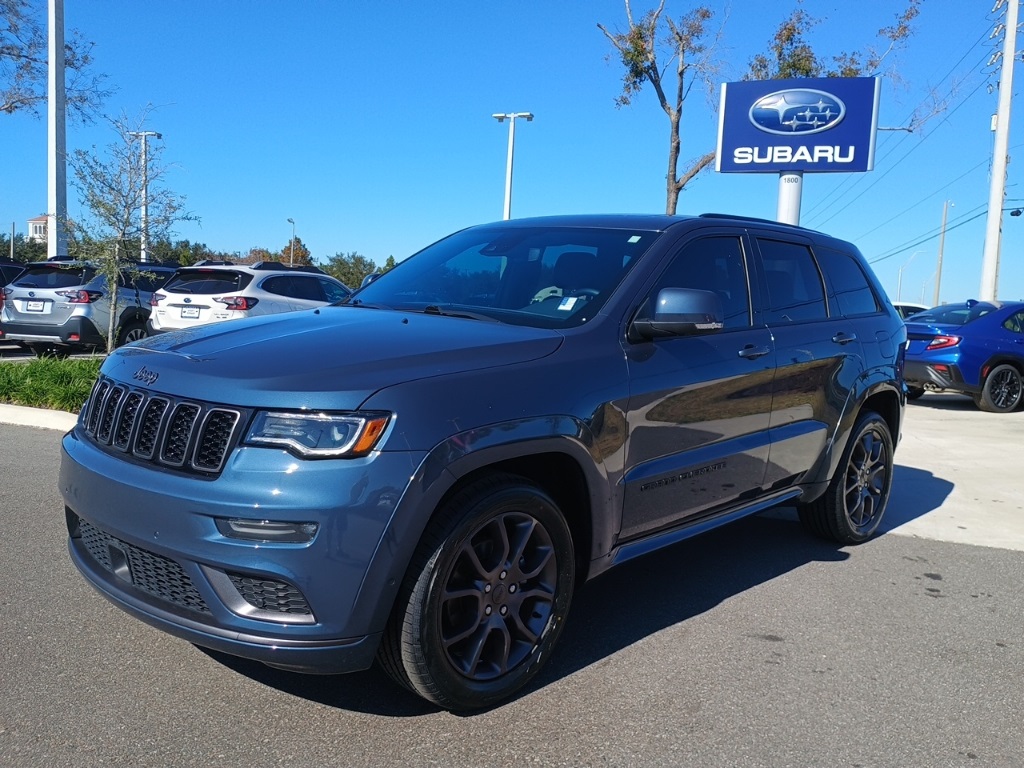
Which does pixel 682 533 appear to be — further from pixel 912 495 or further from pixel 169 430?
pixel 912 495

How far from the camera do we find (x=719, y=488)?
4.04 metres

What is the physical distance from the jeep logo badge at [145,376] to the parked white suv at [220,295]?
8.91 meters

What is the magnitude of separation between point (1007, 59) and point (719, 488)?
21698 millimetres

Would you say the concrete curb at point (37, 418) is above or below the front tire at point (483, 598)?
below

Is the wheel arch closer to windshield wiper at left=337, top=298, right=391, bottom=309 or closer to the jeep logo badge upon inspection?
the jeep logo badge

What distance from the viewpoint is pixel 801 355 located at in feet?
15.0

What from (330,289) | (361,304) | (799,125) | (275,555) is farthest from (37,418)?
(799,125)

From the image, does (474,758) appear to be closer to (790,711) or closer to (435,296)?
(790,711)

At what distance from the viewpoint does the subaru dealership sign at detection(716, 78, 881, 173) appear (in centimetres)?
1531

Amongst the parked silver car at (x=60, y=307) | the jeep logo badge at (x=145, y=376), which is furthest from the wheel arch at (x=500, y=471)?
the parked silver car at (x=60, y=307)

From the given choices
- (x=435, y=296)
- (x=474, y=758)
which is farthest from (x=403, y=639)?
(x=435, y=296)

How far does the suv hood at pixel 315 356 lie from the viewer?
2.71m

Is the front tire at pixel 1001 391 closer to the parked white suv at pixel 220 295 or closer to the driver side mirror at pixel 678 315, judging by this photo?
the parked white suv at pixel 220 295

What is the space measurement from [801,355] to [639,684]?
208 cm
